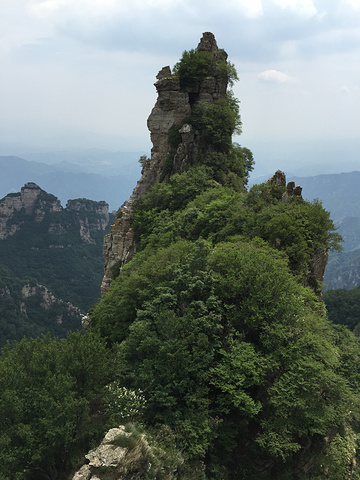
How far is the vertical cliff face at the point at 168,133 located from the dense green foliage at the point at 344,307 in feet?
208

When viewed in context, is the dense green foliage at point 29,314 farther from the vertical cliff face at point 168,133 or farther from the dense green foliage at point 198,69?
the dense green foliage at point 198,69

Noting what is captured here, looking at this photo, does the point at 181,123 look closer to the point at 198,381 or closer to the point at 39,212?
the point at 198,381

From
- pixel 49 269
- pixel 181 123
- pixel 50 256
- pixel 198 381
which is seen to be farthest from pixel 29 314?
pixel 198 381

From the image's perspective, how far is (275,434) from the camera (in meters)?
13.6

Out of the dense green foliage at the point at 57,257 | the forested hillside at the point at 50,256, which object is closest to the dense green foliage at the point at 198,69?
the forested hillside at the point at 50,256

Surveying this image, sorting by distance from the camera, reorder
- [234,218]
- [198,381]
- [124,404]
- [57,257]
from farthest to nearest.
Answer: [57,257], [234,218], [198,381], [124,404]

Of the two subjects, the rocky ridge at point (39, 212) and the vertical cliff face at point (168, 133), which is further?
the rocky ridge at point (39, 212)

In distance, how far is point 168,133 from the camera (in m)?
Result: 40.0

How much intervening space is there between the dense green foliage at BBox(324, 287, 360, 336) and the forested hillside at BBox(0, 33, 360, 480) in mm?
72200

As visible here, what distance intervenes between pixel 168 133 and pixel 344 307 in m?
68.0

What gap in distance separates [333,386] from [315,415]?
66.9 inches

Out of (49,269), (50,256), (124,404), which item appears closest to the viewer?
(124,404)

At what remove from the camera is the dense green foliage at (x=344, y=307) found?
8619 centimetres

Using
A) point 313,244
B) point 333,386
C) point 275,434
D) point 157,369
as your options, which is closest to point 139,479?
point 157,369
